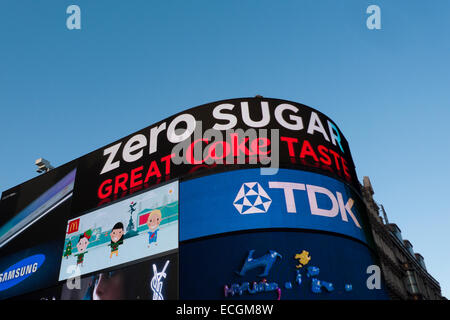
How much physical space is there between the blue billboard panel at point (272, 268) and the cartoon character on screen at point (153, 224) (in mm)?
1757

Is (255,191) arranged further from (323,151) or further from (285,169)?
(323,151)

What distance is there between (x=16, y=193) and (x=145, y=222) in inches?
521

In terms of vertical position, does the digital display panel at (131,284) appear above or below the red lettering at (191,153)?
below

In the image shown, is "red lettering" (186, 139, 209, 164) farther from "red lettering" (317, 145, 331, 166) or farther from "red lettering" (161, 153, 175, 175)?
"red lettering" (317, 145, 331, 166)

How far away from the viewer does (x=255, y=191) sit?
18422 millimetres

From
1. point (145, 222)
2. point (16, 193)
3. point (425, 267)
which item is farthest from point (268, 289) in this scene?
point (425, 267)

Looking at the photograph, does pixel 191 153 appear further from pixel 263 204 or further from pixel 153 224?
pixel 263 204

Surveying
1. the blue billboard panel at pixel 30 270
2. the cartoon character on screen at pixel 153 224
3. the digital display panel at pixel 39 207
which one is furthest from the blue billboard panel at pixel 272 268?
the digital display panel at pixel 39 207

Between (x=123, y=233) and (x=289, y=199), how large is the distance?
26.9 ft

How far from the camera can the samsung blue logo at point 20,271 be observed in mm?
22688

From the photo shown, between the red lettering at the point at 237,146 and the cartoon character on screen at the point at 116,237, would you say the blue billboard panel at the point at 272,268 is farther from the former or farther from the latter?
the red lettering at the point at 237,146

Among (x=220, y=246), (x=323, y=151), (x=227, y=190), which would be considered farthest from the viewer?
(x=323, y=151)

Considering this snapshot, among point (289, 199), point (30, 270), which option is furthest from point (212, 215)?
point (30, 270)
